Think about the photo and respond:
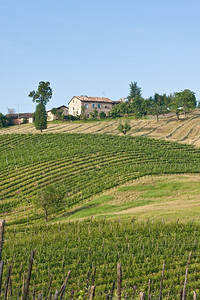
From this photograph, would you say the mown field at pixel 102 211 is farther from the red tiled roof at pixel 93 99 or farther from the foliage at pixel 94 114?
the red tiled roof at pixel 93 99

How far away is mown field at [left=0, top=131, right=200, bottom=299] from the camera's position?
2691 cm

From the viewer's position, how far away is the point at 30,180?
62.8 metres

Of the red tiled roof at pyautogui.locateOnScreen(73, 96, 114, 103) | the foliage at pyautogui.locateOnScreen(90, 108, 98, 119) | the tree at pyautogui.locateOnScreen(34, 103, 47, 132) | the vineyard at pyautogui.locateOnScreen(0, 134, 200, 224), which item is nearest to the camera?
the vineyard at pyautogui.locateOnScreen(0, 134, 200, 224)

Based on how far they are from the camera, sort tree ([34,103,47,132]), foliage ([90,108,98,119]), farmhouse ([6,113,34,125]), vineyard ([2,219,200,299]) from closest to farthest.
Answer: vineyard ([2,219,200,299]) < tree ([34,103,47,132]) < farmhouse ([6,113,34,125]) < foliage ([90,108,98,119])

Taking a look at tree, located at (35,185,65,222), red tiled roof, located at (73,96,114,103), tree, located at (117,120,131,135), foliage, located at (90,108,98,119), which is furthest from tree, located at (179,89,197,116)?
tree, located at (35,185,65,222)

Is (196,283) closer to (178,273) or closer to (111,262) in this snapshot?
(178,273)

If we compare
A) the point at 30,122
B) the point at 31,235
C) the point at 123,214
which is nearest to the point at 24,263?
the point at 31,235

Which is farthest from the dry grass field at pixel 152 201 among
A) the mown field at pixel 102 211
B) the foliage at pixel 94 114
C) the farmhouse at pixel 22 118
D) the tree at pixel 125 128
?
the farmhouse at pixel 22 118

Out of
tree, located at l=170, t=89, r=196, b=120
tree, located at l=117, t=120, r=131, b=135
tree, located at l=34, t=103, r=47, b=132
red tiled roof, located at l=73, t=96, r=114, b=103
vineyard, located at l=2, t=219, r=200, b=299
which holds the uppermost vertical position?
red tiled roof, located at l=73, t=96, r=114, b=103

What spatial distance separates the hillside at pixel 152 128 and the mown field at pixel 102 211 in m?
10.6

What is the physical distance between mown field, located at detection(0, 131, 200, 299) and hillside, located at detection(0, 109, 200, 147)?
34.9ft

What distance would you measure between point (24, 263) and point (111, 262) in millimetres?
6141

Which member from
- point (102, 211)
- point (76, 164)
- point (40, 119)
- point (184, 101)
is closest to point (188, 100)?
point (184, 101)

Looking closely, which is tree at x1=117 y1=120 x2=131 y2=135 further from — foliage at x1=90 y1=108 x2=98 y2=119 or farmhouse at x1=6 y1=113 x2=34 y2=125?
farmhouse at x1=6 y1=113 x2=34 y2=125
